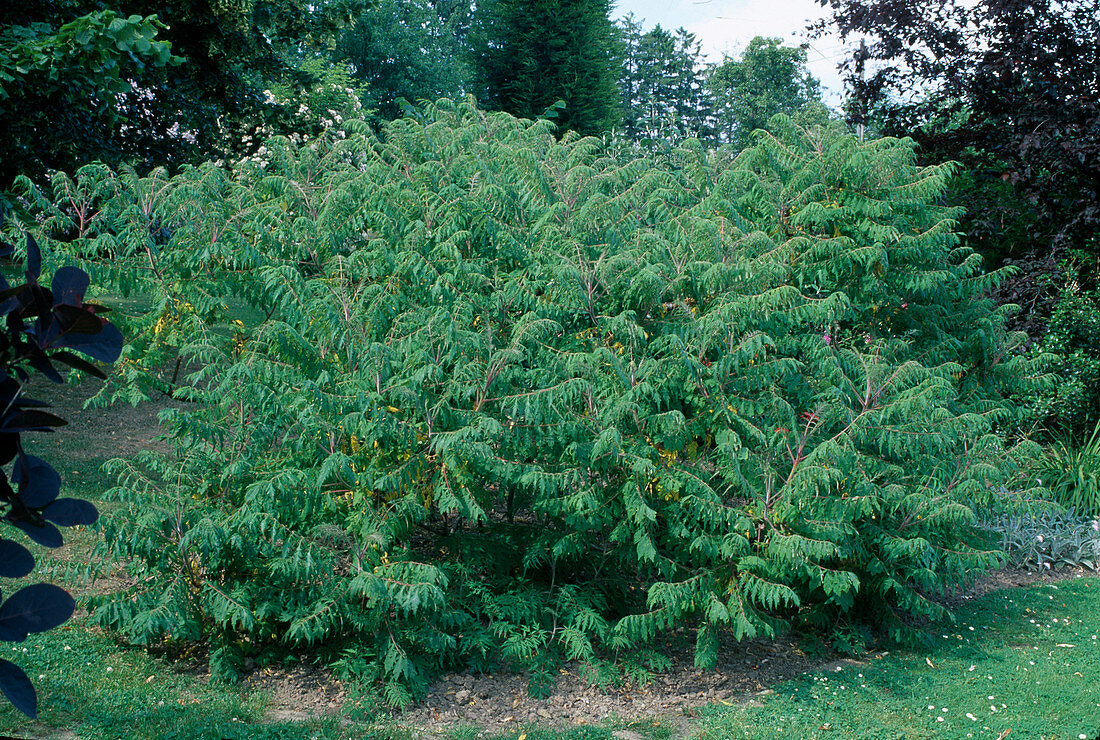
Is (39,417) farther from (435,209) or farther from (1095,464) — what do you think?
(1095,464)

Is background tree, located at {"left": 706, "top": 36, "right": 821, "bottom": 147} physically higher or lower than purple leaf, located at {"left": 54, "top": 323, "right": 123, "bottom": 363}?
higher

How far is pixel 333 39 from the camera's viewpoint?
1177 centimetres

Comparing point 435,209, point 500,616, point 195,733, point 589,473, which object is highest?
point 435,209

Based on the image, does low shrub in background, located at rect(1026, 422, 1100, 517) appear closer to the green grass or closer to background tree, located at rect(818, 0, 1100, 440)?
background tree, located at rect(818, 0, 1100, 440)

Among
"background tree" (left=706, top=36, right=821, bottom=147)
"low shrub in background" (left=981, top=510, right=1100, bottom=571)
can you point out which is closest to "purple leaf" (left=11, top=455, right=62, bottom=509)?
"low shrub in background" (left=981, top=510, right=1100, bottom=571)

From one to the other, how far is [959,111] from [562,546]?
8.61 m

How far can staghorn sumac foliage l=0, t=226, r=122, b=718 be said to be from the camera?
4.52ft

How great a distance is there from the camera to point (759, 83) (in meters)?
43.2

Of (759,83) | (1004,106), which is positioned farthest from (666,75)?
(1004,106)

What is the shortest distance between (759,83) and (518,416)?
140 ft

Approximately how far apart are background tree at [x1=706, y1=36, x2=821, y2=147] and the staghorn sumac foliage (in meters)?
42.7

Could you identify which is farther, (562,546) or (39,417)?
(562,546)

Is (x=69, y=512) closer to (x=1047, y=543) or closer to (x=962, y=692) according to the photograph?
(x=962, y=692)

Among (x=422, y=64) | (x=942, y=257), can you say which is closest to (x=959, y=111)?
(x=942, y=257)
